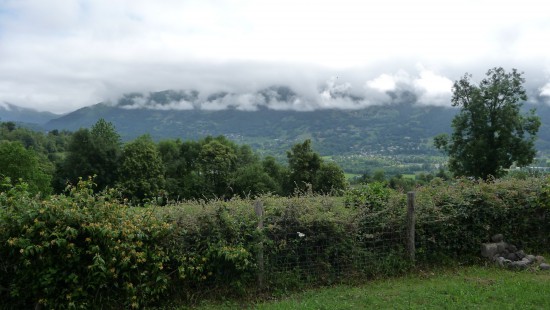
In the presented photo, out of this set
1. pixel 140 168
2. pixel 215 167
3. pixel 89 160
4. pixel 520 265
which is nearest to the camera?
pixel 520 265

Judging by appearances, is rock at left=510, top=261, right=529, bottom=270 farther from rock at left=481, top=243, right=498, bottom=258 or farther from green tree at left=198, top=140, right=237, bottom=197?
green tree at left=198, top=140, right=237, bottom=197

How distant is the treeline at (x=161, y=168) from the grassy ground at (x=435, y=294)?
99.0ft

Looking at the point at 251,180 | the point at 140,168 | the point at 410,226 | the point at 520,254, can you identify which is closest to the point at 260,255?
the point at 410,226

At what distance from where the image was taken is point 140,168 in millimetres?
51781

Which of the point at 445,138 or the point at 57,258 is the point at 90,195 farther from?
the point at 445,138

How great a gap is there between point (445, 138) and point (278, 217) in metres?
38.8

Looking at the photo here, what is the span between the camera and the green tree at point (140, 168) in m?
50.8

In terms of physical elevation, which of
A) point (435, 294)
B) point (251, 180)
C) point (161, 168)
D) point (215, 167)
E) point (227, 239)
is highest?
point (227, 239)

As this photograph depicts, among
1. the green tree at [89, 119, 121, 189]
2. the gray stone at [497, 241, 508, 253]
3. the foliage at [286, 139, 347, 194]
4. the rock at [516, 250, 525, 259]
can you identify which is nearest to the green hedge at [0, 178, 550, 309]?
the gray stone at [497, 241, 508, 253]

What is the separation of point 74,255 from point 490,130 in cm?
4179

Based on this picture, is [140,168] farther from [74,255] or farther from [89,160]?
[74,255]

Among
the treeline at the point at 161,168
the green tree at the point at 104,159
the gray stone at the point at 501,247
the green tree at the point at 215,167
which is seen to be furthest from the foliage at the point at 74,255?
the green tree at the point at 215,167

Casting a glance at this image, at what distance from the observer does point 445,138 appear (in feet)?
139

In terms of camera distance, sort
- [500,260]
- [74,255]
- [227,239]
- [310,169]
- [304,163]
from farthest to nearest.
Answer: [310,169], [304,163], [500,260], [227,239], [74,255]
